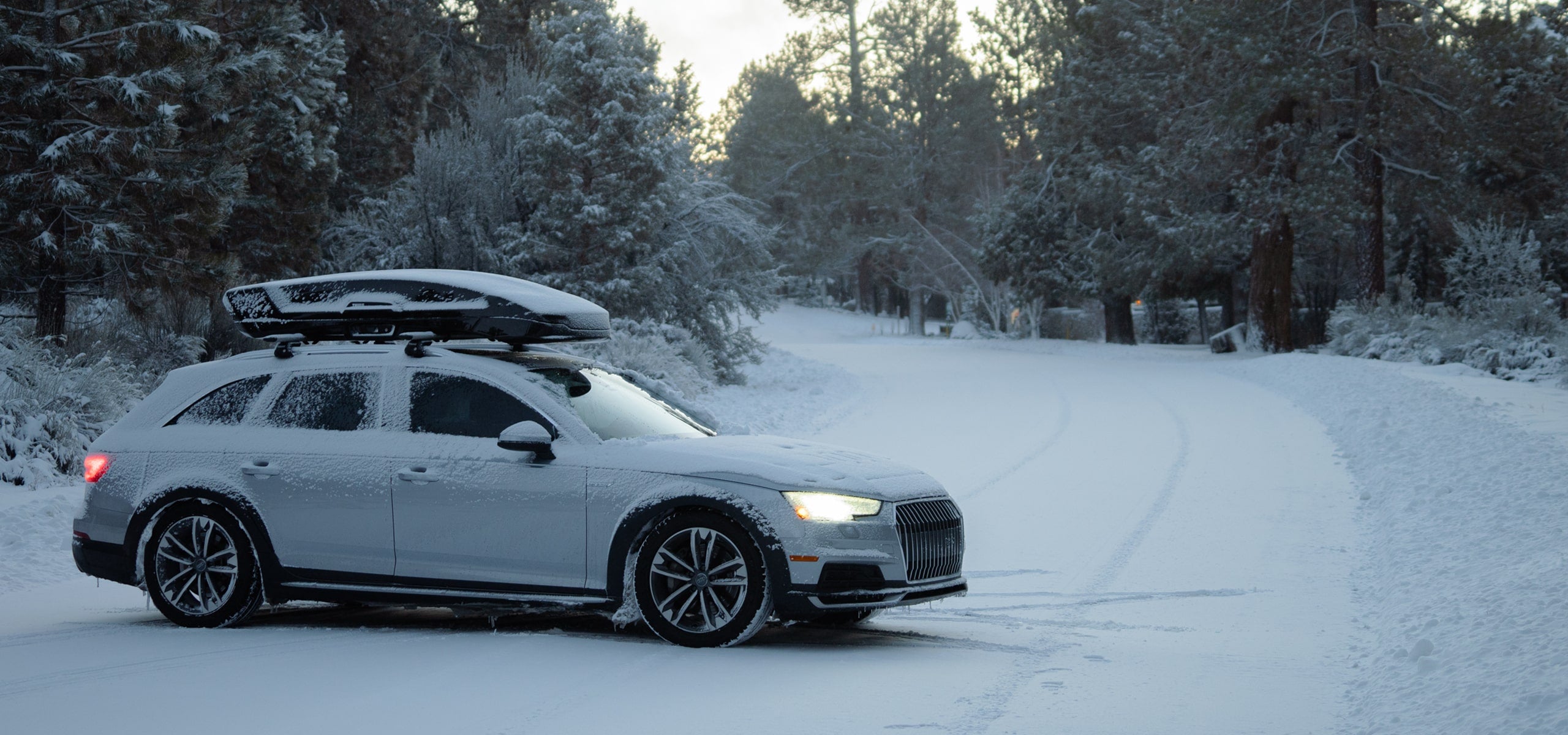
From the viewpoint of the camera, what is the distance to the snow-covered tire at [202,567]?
807cm

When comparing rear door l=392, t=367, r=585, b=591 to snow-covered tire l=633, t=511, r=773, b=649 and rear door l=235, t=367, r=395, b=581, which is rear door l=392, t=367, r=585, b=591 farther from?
snow-covered tire l=633, t=511, r=773, b=649

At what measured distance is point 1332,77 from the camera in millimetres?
32125

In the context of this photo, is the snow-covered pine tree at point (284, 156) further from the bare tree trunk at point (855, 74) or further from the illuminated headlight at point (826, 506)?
the bare tree trunk at point (855, 74)

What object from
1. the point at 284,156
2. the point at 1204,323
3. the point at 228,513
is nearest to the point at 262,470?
the point at 228,513

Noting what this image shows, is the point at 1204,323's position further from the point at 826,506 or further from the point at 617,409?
the point at 826,506

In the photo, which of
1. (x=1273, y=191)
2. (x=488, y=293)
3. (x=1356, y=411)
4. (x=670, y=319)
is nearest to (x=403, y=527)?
(x=488, y=293)

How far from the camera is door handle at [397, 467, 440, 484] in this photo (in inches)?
303

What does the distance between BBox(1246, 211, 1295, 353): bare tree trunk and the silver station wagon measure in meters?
31.8

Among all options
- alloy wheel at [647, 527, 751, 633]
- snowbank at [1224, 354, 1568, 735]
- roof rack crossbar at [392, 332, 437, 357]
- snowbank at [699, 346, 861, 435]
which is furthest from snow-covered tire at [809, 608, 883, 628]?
snowbank at [699, 346, 861, 435]

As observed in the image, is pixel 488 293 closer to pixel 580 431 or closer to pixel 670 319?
pixel 580 431

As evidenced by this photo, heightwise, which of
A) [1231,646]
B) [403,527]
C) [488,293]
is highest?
[488,293]

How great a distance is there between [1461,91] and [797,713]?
106 ft

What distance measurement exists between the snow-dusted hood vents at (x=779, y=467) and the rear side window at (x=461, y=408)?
0.72 meters

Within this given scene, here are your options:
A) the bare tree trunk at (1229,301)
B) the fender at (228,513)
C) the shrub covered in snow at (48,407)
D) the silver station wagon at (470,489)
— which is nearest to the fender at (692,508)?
the silver station wagon at (470,489)
